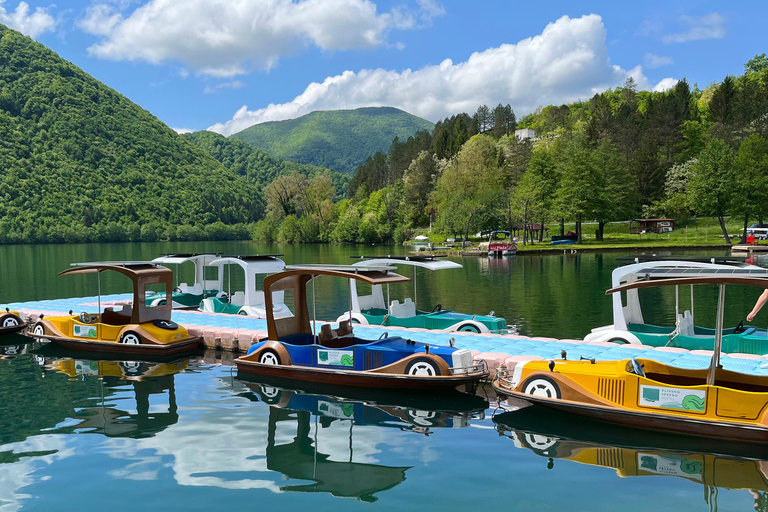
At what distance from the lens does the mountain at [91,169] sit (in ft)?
422

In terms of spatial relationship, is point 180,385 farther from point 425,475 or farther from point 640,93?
Result: point 640,93

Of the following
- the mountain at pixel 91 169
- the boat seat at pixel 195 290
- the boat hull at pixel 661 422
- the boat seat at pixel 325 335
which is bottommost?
the boat hull at pixel 661 422

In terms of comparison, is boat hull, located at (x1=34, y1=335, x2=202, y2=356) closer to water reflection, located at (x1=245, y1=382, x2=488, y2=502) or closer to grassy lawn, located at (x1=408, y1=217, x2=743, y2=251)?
water reflection, located at (x1=245, y1=382, x2=488, y2=502)

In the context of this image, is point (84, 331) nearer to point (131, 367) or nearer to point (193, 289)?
point (131, 367)

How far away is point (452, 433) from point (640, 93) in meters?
175

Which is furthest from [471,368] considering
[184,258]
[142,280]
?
[184,258]

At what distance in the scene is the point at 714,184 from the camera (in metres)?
74.6

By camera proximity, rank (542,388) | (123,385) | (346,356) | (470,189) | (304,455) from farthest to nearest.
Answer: (470,189) → (123,385) → (346,356) → (542,388) → (304,455)

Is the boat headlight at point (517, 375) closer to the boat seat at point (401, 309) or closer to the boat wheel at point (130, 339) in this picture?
the boat seat at point (401, 309)

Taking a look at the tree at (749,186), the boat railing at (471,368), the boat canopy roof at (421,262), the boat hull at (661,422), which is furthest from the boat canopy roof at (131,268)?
the tree at (749,186)

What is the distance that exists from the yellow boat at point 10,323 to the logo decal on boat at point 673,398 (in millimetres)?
20843

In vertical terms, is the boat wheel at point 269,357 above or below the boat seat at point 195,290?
below

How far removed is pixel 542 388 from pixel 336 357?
4.99 m

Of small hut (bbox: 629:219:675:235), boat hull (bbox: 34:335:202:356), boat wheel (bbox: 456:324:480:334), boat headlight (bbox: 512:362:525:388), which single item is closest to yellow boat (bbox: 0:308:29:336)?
boat hull (bbox: 34:335:202:356)
